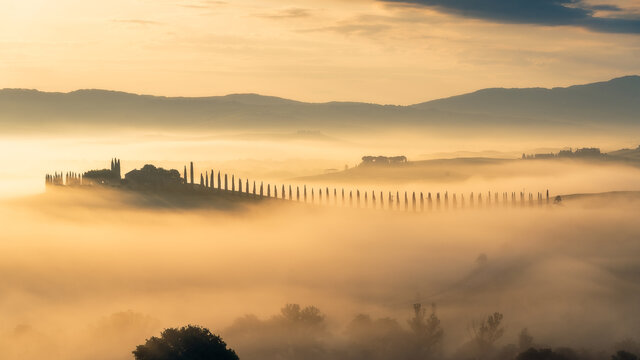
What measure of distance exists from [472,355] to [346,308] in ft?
126

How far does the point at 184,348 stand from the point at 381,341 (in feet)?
148

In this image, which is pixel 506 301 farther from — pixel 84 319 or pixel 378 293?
pixel 84 319

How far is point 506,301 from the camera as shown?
7323 inches

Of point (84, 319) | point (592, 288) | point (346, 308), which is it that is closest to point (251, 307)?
point (346, 308)

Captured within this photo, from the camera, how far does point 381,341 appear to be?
500 feet

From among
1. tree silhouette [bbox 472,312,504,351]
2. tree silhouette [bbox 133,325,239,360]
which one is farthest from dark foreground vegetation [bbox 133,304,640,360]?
tree silhouette [bbox 133,325,239,360]

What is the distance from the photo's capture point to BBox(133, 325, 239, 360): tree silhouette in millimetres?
113188

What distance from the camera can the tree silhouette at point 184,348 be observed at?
371 feet

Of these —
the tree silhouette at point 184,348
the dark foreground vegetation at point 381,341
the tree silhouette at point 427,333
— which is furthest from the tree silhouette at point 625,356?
the tree silhouette at point 184,348

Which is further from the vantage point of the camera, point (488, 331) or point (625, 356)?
point (488, 331)

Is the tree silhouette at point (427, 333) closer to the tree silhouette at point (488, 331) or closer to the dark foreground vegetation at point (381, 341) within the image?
the dark foreground vegetation at point (381, 341)

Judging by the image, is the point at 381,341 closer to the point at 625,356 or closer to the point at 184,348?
Result: the point at 625,356

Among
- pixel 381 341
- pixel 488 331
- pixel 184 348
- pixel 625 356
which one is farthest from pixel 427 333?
pixel 184 348

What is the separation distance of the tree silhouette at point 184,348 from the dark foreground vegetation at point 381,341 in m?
23.9
